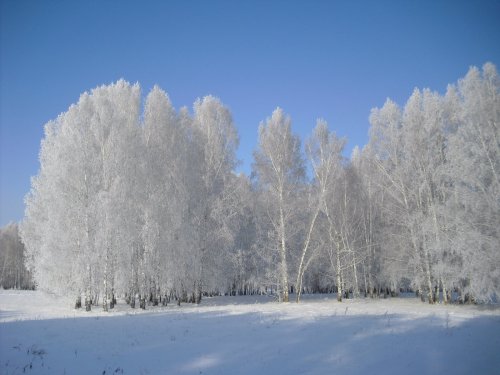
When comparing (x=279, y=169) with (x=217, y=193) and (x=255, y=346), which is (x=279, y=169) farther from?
(x=255, y=346)

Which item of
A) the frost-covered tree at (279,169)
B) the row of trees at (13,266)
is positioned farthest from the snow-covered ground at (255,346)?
the row of trees at (13,266)

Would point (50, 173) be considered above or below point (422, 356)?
above

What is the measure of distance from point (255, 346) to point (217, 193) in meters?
19.1

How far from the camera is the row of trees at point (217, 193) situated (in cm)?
1998

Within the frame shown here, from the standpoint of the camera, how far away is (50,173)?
23281 millimetres

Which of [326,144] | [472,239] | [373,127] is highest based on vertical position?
[373,127]

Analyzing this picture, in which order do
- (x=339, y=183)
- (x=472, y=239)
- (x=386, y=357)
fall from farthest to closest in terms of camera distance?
(x=339, y=183)
(x=472, y=239)
(x=386, y=357)

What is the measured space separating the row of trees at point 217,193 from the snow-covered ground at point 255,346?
6677 millimetres

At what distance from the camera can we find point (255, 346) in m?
10.5

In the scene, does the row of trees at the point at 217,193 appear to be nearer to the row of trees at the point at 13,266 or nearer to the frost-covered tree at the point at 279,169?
the frost-covered tree at the point at 279,169

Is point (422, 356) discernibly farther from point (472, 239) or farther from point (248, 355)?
point (472, 239)

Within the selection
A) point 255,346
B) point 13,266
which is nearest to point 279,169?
point 255,346

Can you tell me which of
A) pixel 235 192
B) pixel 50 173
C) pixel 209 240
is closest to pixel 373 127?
pixel 235 192

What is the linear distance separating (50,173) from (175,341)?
17121 millimetres
